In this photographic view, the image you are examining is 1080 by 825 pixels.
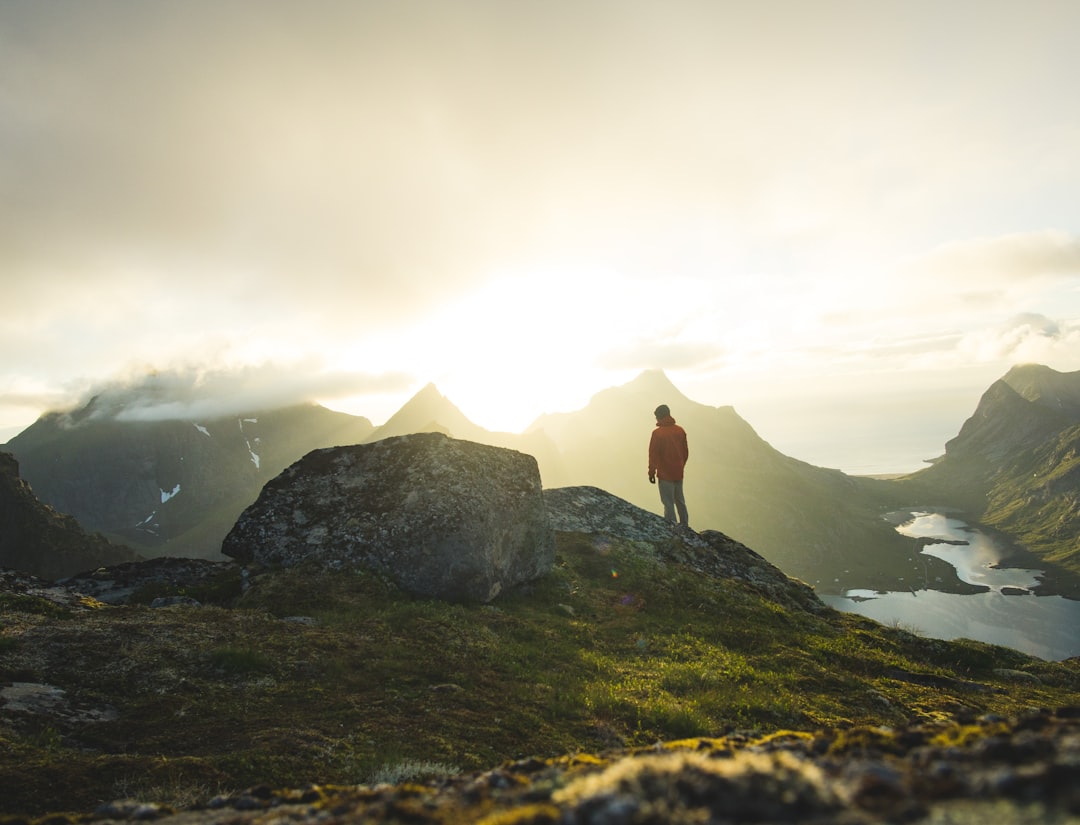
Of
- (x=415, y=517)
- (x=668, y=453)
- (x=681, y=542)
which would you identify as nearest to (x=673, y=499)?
(x=681, y=542)

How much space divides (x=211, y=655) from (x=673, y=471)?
73.8 ft

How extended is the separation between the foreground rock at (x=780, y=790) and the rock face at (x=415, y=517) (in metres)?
12.3

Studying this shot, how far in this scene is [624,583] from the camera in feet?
71.5

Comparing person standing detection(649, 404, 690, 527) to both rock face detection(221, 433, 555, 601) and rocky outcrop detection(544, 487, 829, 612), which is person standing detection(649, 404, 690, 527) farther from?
rock face detection(221, 433, 555, 601)

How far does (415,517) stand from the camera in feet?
61.9

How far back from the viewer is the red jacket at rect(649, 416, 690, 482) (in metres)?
28.7

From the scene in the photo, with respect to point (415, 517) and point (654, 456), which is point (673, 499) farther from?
point (415, 517)

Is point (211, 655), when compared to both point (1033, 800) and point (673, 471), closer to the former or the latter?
point (1033, 800)

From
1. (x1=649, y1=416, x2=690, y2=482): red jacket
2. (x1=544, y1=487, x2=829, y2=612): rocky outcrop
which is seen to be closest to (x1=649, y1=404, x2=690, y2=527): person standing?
(x1=649, y1=416, x2=690, y2=482): red jacket

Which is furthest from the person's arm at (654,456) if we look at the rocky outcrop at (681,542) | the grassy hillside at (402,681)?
the grassy hillside at (402,681)

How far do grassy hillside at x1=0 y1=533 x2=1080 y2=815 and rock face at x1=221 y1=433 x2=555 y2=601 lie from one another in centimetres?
89

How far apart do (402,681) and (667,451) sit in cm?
1996

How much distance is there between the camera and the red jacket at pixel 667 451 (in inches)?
1129

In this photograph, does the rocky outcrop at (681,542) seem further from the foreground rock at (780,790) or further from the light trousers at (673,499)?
the foreground rock at (780,790)
